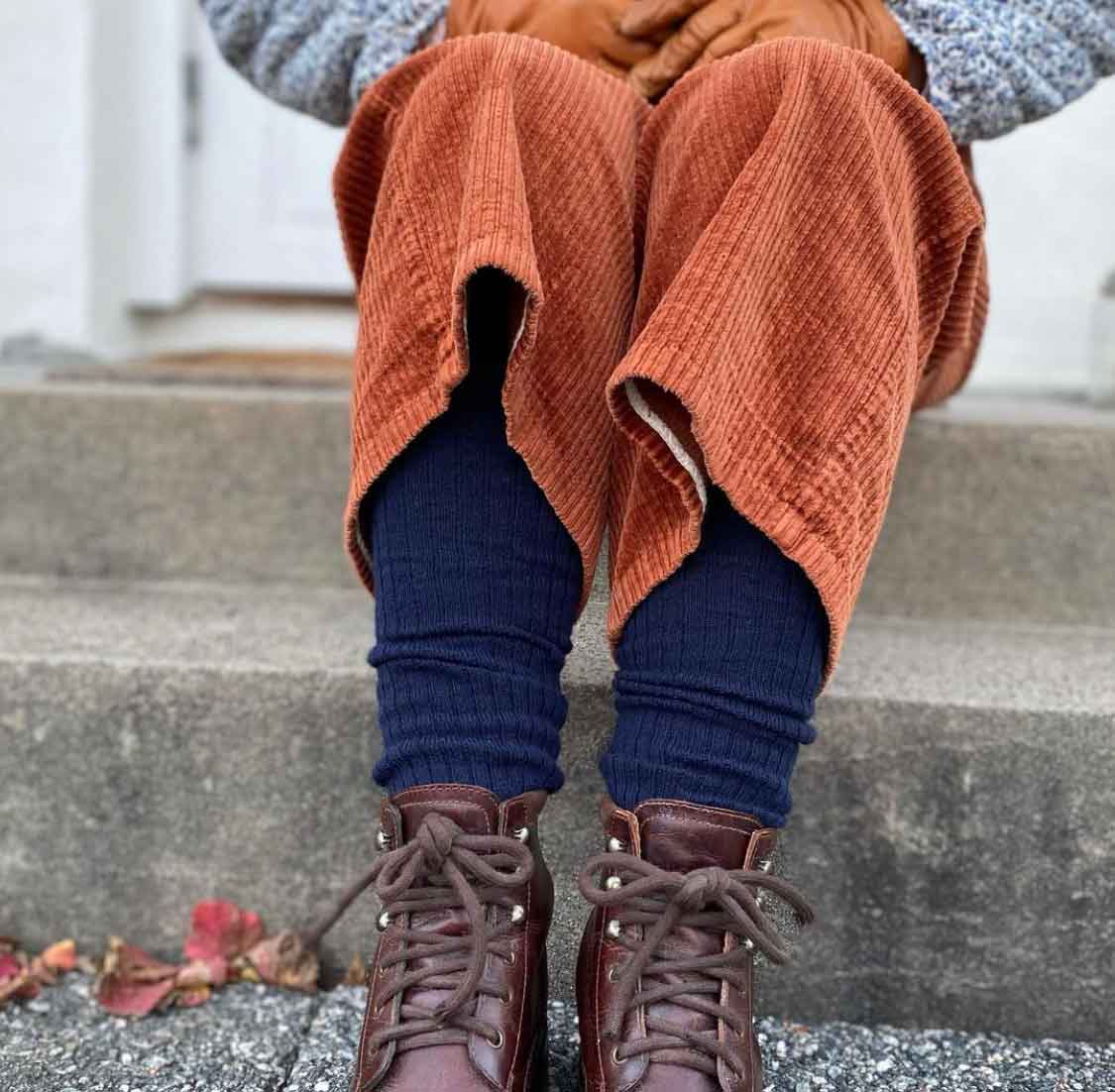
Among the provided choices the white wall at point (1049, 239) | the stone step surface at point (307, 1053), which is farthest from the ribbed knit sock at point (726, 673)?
the white wall at point (1049, 239)

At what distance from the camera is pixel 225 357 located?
220cm

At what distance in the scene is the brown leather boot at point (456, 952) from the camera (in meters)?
0.77

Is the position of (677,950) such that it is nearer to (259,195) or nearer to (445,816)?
(445,816)

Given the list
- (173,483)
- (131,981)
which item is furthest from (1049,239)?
(131,981)

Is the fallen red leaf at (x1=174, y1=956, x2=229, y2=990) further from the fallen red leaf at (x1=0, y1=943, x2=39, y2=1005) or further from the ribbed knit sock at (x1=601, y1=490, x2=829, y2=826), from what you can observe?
the ribbed knit sock at (x1=601, y1=490, x2=829, y2=826)

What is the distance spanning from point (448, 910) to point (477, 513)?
9.9 inches

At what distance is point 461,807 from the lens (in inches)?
31.3

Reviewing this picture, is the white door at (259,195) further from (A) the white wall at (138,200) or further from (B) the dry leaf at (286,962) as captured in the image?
(B) the dry leaf at (286,962)

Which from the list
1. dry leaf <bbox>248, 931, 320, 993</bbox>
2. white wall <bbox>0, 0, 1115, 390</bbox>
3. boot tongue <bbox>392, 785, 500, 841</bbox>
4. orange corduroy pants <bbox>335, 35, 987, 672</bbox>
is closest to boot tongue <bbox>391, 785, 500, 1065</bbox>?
boot tongue <bbox>392, 785, 500, 841</bbox>

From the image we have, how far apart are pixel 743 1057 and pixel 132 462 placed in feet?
3.16

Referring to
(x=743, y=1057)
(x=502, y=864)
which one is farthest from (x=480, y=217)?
(x=743, y=1057)

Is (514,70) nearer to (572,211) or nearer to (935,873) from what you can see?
(572,211)

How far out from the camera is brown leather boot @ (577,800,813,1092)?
0.76 m

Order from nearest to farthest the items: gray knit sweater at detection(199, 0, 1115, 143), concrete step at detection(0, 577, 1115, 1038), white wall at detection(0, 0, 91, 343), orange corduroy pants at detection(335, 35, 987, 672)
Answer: orange corduroy pants at detection(335, 35, 987, 672), gray knit sweater at detection(199, 0, 1115, 143), concrete step at detection(0, 577, 1115, 1038), white wall at detection(0, 0, 91, 343)
